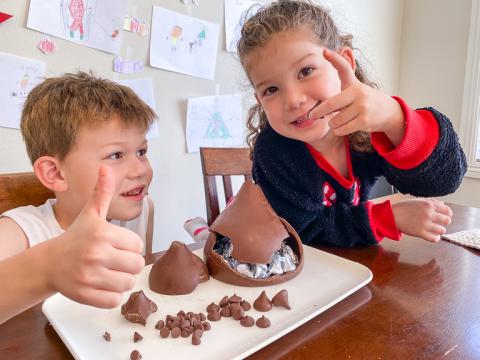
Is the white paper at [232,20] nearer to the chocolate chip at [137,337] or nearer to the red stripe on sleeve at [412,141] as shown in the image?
the red stripe on sleeve at [412,141]

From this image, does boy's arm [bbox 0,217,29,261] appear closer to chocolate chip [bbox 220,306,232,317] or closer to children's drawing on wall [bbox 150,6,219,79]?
chocolate chip [bbox 220,306,232,317]

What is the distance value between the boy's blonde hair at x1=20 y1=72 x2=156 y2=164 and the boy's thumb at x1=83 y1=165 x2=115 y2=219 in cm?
49

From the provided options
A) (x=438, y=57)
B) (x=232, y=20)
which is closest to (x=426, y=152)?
(x=232, y=20)

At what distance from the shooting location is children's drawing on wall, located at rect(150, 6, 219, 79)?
4.26 feet

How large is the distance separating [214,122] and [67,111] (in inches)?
31.1

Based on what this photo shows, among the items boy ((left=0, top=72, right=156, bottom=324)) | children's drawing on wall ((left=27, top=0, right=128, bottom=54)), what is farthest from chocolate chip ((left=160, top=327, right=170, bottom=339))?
children's drawing on wall ((left=27, top=0, right=128, bottom=54))

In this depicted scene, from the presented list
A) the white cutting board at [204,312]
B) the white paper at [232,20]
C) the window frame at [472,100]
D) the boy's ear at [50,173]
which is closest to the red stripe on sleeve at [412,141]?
the white cutting board at [204,312]

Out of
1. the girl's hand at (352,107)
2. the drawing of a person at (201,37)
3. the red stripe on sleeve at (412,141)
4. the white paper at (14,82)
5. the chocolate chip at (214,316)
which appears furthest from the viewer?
the drawing of a person at (201,37)

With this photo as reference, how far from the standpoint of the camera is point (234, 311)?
1.43 feet

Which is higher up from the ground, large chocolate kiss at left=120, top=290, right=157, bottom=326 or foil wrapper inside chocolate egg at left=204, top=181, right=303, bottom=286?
foil wrapper inside chocolate egg at left=204, top=181, right=303, bottom=286

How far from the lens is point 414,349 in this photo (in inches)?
15.0

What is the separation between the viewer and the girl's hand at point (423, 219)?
70 cm

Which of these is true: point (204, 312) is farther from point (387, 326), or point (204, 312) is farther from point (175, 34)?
point (175, 34)

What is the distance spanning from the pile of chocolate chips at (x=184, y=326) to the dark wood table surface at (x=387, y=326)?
0.06 meters
